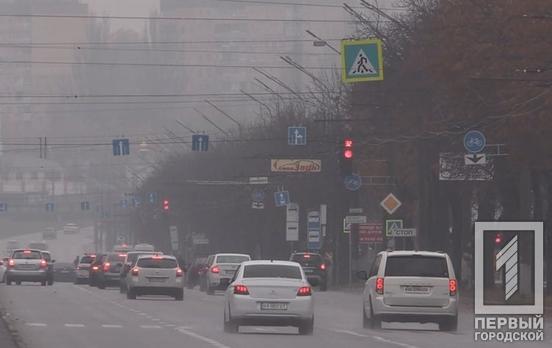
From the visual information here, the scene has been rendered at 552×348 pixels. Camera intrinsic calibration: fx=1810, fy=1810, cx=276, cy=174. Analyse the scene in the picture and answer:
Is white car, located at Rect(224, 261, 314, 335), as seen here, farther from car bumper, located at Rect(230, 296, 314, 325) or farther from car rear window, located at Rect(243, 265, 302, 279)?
car rear window, located at Rect(243, 265, 302, 279)

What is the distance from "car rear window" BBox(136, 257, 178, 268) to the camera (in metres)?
55.7

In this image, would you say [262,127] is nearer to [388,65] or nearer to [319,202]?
[319,202]

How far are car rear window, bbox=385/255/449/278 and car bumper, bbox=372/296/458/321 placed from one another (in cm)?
61

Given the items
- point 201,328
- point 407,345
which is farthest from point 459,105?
point 407,345

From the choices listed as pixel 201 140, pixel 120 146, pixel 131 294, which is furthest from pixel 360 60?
pixel 120 146

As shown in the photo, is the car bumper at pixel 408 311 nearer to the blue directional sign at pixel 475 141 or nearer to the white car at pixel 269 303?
the white car at pixel 269 303

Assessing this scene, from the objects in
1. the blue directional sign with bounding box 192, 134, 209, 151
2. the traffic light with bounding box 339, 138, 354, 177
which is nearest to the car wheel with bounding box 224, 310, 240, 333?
the traffic light with bounding box 339, 138, 354, 177

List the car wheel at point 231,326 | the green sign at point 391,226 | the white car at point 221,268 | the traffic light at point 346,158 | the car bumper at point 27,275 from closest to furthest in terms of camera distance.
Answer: the car wheel at point 231,326 < the traffic light at point 346,158 < the white car at point 221,268 < the green sign at point 391,226 < the car bumper at point 27,275

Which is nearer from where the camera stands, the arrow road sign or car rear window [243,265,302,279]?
car rear window [243,265,302,279]

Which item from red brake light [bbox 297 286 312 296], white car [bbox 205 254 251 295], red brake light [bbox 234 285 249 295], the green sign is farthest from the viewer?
the green sign

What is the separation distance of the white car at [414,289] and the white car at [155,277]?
63.9 ft

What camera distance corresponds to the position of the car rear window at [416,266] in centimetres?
3659

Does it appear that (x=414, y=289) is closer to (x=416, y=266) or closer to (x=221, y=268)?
(x=416, y=266)

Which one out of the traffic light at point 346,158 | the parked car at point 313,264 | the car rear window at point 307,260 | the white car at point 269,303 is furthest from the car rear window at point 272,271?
the car rear window at point 307,260
